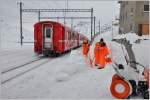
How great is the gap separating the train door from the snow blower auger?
16.3m

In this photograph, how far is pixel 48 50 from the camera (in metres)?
24.9

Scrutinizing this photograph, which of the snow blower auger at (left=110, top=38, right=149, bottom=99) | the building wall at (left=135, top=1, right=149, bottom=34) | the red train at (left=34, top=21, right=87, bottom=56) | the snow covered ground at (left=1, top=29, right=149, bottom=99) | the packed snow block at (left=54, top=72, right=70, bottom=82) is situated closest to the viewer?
the snow blower auger at (left=110, top=38, right=149, bottom=99)

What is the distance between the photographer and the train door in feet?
81.7

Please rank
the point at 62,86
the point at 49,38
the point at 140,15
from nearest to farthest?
the point at 62,86, the point at 49,38, the point at 140,15

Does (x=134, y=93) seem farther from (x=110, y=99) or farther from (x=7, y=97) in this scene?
(x=7, y=97)

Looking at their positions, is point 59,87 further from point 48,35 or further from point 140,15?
point 140,15

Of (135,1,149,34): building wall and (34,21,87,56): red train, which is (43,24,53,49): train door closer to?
(34,21,87,56): red train

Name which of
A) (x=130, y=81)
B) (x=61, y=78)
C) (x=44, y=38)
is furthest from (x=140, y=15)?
(x=130, y=81)

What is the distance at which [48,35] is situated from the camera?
24984 mm

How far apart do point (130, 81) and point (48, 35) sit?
54.7 ft

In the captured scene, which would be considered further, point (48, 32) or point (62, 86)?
point (48, 32)

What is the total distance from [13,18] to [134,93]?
113 metres

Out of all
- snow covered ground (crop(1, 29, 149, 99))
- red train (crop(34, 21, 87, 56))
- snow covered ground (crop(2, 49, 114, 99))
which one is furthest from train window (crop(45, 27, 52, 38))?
snow covered ground (crop(2, 49, 114, 99))

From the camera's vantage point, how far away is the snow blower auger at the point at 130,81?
8.66m
